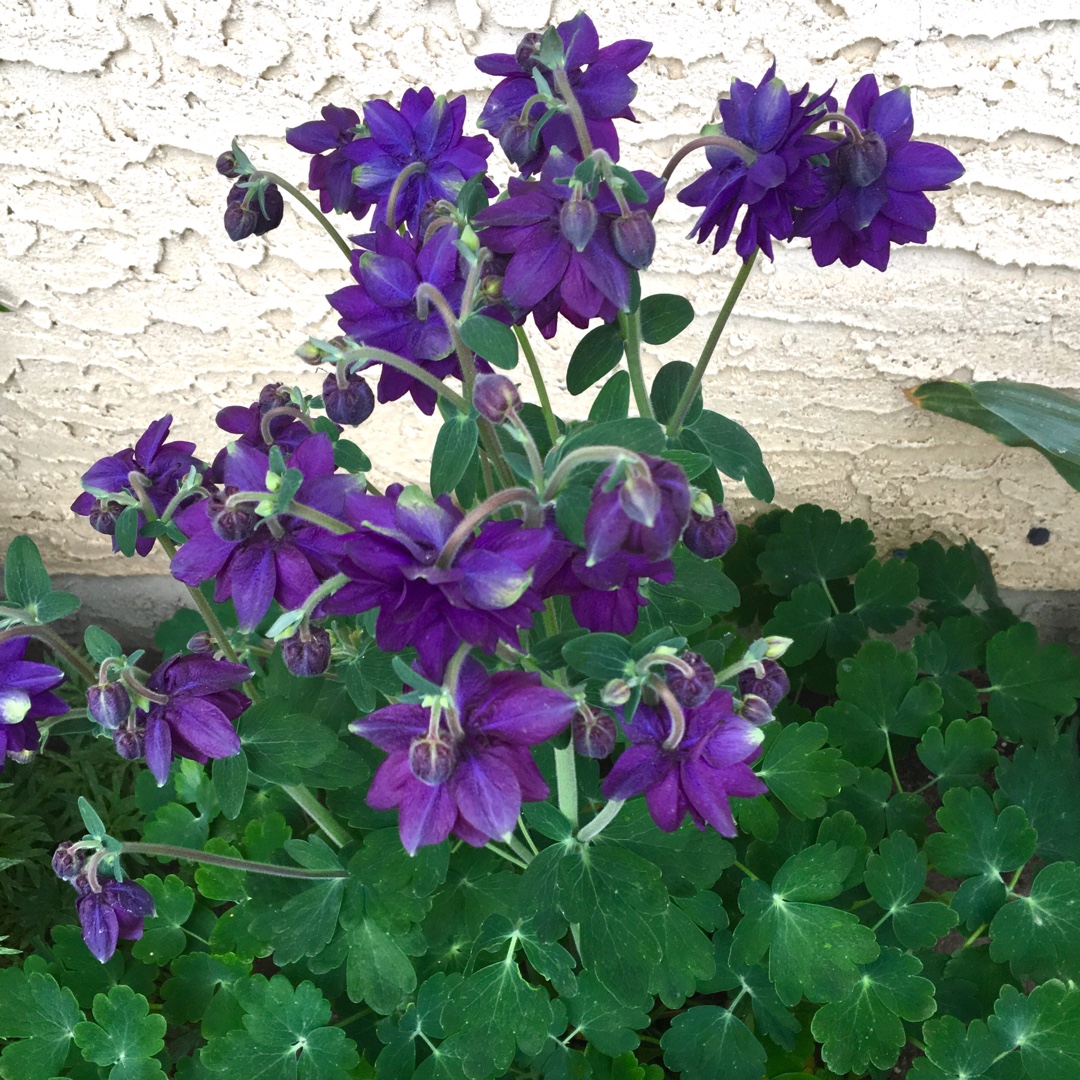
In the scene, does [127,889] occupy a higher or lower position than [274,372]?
lower

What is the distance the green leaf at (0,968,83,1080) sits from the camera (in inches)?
41.6

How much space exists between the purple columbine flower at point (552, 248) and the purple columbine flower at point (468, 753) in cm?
26

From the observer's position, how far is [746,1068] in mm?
1028

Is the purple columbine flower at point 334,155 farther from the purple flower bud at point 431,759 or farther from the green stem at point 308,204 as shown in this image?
the purple flower bud at point 431,759

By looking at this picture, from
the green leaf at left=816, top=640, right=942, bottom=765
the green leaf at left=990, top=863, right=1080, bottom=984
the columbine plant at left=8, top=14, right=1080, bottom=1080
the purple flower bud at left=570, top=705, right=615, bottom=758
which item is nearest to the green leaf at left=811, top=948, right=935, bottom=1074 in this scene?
the columbine plant at left=8, top=14, right=1080, bottom=1080

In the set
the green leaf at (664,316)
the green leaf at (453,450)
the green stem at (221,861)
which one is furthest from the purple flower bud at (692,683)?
the green stem at (221,861)

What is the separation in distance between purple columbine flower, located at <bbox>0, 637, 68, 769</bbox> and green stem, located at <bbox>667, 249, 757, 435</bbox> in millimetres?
557

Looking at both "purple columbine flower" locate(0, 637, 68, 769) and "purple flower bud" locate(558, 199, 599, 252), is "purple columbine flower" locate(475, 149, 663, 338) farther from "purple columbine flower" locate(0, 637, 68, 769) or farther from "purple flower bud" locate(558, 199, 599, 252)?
"purple columbine flower" locate(0, 637, 68, 769)

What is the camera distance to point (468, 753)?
575 millimetres

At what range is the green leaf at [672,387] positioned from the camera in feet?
3.01

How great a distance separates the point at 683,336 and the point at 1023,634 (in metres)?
0.63

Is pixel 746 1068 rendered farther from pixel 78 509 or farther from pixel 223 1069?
pixel 78 509

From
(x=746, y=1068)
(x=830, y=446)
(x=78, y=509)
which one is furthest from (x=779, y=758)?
(x=78, y=509)

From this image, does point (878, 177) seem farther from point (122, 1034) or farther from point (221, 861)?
point (122, 1034)
